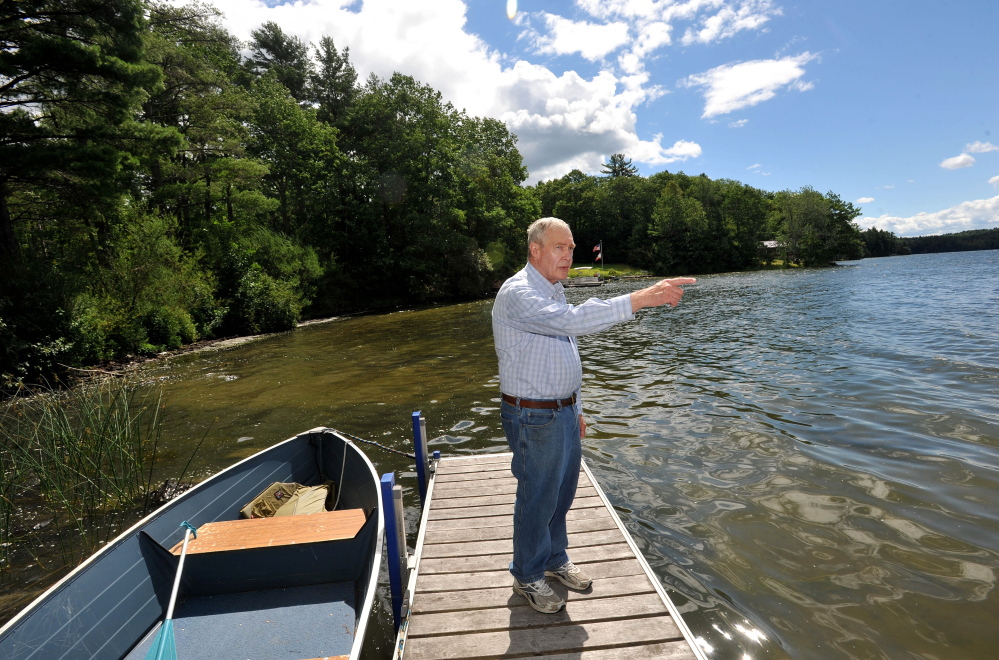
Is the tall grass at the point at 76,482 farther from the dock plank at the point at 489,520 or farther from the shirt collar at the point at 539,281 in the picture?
the shirt collar at the point at 539,281

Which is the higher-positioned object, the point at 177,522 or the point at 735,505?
the point at 177,522

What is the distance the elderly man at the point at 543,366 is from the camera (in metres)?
2.63

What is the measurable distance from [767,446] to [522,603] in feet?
17.0

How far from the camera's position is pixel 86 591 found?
3049mm

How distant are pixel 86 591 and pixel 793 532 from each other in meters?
5.79

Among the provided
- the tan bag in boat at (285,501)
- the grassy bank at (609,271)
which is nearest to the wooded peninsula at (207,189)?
the tan bag in boat at (285,501)

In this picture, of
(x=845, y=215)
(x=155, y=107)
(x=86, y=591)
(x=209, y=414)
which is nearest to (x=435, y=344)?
(x=209, y=414)

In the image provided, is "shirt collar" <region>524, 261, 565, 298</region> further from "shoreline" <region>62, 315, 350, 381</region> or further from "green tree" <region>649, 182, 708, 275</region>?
"green tree" <region>649, 182, 708, 275</region>

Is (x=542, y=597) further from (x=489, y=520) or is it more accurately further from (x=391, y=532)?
(x=489, y=520)

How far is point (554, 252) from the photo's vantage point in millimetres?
2883

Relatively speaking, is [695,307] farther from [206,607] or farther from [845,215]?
[845,215]

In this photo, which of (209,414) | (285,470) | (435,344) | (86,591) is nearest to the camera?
(86,591)

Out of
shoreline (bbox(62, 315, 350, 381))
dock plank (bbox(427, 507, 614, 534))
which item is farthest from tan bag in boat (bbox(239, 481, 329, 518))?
shoreline (bbox(62, 315, 350, 381))

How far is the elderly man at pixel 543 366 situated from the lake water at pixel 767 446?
6.07 feet
